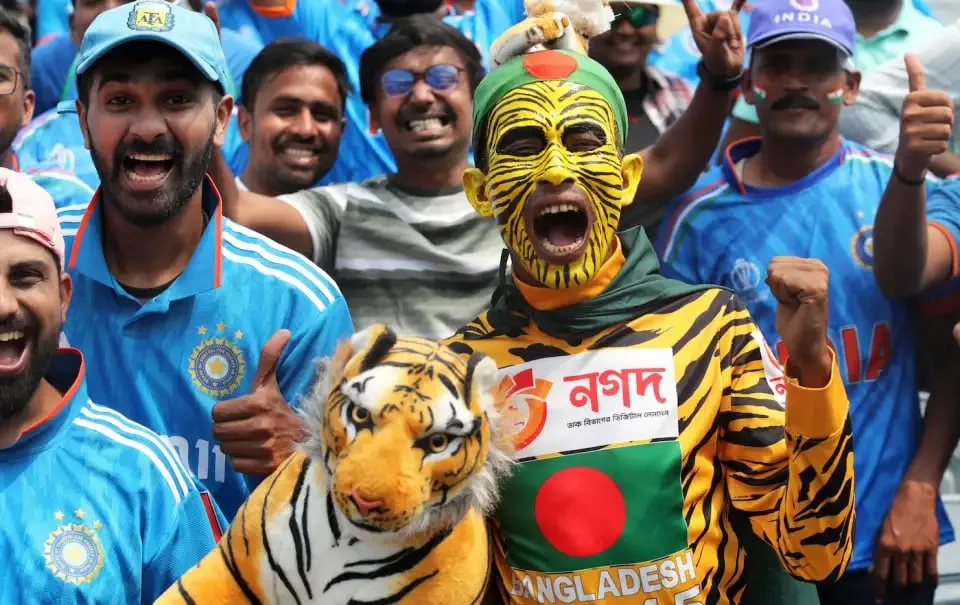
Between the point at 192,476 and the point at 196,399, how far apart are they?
24 cm

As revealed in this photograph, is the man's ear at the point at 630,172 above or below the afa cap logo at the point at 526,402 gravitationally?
above

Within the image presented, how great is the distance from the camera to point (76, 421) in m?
2.81

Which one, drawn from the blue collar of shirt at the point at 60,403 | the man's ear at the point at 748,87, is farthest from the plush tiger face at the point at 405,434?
the man's ear at the point at 748,87

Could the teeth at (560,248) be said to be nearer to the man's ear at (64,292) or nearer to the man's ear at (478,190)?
the man's ear at (478,190)

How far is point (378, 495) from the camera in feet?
6.25

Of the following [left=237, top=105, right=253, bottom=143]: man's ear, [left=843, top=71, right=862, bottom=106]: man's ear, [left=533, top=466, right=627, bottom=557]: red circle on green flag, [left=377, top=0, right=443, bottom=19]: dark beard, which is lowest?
[left=533, top=466, right=627, bottom=557]: red circle on green flag

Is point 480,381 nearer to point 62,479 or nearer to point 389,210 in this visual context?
point 62,479

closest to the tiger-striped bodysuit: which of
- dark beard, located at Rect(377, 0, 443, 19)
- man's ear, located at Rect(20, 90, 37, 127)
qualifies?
man's ear, located at Rect(20, 90, 37, 127)

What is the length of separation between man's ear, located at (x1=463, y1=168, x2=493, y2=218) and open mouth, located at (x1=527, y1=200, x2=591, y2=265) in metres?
0.17

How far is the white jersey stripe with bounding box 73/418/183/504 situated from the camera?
277 cm

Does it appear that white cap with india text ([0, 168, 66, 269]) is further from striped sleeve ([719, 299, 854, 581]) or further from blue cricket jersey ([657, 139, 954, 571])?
blue cricket jersey ([657, 139, 954, 571])

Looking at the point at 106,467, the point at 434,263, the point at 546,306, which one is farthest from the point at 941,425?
the point at 106,467

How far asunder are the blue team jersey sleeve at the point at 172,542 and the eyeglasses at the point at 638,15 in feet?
7.57

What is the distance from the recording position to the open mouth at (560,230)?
2.44 meters
